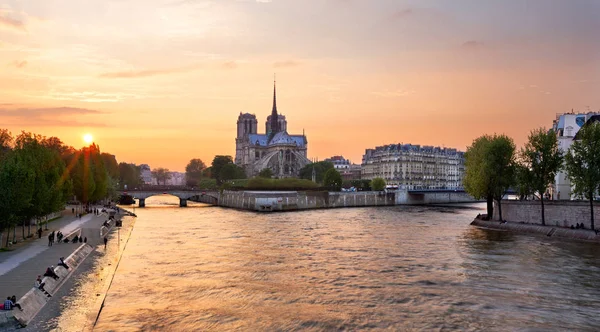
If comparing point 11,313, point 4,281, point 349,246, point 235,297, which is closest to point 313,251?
point 349,246

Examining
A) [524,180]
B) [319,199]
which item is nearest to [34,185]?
[524,180]

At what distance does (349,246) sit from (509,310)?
76.4 ft

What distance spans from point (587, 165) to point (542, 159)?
5.68m

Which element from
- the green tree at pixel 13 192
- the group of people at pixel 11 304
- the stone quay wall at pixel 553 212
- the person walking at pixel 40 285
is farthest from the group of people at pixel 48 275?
the stone quay wall at pixel 553 212

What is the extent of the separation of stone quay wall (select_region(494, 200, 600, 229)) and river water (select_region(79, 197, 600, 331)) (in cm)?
444

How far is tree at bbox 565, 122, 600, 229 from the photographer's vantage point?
49.0 meters

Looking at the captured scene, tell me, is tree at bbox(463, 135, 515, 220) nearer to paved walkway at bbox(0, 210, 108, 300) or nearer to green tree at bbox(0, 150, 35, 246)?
paved walkway at bbox(0, 210, 108, 300)

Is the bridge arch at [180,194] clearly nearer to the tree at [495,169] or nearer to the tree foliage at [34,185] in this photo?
the tree foliage at [34,185]

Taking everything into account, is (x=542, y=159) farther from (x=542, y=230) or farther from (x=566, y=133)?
(x=566, y=133)

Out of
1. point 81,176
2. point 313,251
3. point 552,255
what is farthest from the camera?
point 81,176

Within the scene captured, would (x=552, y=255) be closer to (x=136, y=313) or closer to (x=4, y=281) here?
(x=136, y=313)

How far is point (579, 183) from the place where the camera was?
49.5 meters

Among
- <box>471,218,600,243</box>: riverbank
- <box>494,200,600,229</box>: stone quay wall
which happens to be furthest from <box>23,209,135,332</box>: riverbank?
<box>494,200,600,229</box>: stone quay wall

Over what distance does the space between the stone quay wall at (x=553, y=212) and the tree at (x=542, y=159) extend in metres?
1.15
